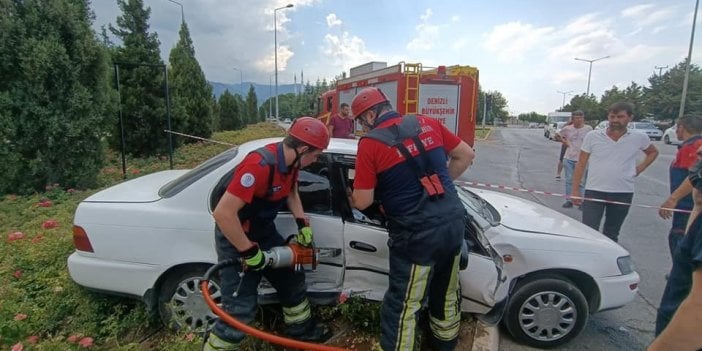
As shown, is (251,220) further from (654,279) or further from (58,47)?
(58,47)

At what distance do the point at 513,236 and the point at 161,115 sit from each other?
404 inches

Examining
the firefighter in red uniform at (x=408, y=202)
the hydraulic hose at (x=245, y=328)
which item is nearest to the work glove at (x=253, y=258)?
the hydraulic hose at (x=245, y=328)

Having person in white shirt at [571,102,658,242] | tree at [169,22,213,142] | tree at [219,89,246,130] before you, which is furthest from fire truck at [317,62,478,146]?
tree at [219,89,246,130]

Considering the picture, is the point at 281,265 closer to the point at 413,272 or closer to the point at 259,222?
the point at 259,222

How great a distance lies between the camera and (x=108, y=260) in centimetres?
261

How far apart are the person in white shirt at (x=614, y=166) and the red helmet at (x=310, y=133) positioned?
10.7ft

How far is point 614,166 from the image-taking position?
12.7ft

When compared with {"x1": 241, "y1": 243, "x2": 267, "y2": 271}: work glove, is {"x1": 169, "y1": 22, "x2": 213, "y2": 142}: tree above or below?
above

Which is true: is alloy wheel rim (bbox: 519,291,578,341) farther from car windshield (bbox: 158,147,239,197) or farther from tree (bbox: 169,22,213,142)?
tree (bbox: 169,22,213,142)

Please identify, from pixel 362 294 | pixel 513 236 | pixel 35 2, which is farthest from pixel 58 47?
pixel 513 236

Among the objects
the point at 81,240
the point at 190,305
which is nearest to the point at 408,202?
the point at 190,305

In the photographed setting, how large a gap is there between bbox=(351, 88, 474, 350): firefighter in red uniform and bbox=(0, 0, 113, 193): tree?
6283 millimetres

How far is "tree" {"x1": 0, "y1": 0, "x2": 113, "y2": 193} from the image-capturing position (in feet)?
19.4

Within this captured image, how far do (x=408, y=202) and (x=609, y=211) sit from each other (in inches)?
118
